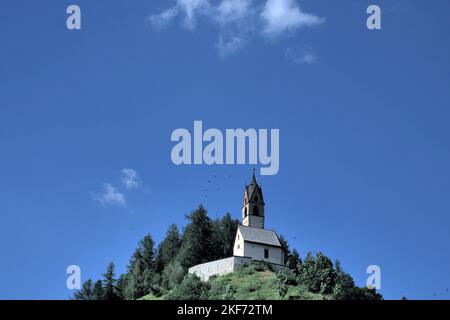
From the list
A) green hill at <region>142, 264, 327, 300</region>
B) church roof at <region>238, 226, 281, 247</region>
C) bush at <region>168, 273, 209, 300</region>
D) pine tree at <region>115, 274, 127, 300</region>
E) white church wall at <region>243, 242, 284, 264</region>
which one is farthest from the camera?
pine tree at <region>115, 274, 127, 300</region>

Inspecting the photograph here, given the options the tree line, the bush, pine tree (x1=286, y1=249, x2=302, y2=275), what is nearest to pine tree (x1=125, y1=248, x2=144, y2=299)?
the tree line

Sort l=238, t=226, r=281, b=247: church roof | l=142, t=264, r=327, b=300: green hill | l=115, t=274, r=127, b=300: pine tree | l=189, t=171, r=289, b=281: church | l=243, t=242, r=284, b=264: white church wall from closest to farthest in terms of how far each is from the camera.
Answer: l=142, t=264, r=327, b=300: green hill
l=189, t=171, r=289, b=281: church
l=243, t=242, r=284, b=264: white church wall
l=238, t=226, r=281, b=247: church roof
l=115, t=274, r=127, b=300: pine tree

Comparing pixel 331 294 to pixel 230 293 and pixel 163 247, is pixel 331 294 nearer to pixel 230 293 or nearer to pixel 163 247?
pixel 230 293

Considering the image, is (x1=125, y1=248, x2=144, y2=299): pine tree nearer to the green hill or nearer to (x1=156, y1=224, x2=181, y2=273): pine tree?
(x1=156, y1=224, x2=181, y2=273): pine tree

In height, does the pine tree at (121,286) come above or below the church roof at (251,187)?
below

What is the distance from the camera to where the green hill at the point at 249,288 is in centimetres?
7844

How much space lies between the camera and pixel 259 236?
93500 millimetres

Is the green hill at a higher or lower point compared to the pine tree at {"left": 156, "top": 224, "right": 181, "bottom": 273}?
lower

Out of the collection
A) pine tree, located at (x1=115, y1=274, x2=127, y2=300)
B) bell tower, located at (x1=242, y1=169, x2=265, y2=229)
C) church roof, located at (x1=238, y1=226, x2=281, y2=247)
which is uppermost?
bell tower, located at (x1=242, y1=169, x2=265, y2=229)

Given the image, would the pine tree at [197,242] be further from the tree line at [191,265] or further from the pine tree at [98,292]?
the pine tree at [98,292]

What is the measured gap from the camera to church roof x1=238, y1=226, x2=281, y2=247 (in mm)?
92625

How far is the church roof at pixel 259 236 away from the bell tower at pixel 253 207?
2.40 metres

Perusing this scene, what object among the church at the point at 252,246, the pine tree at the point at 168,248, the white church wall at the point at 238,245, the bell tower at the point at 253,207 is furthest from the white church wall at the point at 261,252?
the pine tree at the point at 168,248
